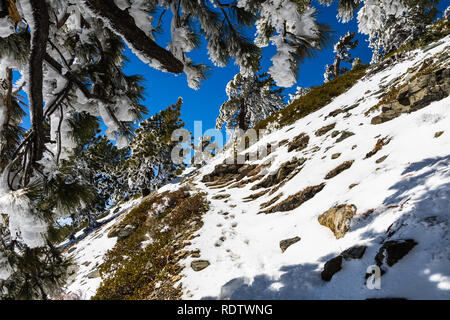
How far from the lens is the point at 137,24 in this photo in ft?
6.33

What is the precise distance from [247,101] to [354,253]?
1654 cm

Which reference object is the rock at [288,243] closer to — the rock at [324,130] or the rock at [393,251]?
the rock at [393,251]

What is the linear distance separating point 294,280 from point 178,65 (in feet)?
10.5

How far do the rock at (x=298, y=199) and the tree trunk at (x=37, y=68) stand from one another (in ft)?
16.5

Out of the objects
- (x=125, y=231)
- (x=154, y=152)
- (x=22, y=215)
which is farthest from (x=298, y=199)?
(x=154, y=152)

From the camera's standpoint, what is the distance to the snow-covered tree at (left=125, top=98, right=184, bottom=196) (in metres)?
14.5

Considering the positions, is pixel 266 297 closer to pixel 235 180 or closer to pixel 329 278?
pixel 329 278

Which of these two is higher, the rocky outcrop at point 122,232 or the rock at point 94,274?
the rocky outcrop at point 122,232

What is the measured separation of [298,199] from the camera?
210 inches

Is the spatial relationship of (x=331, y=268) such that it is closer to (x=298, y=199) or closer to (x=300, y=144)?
(x=298, y=199)

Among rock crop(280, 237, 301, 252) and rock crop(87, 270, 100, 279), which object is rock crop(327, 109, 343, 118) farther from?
rock crop(87, 270, 100, 279)

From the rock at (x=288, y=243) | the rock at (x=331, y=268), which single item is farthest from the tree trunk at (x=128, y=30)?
the rock at (x=288, y=243)

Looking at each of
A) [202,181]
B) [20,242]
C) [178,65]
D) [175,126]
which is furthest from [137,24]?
[175,126]

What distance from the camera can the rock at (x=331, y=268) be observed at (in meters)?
2.54
